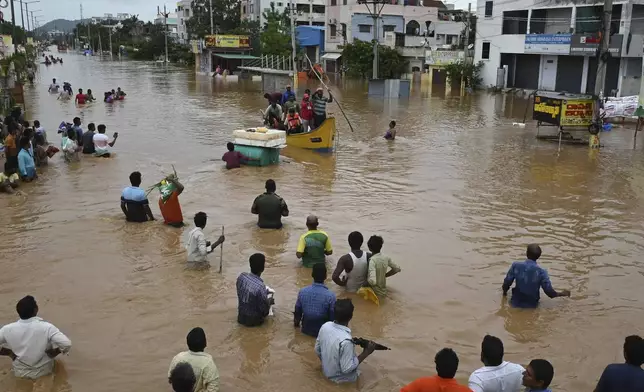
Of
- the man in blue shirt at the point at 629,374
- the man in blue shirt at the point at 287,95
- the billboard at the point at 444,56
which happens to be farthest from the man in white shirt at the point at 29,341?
the billboard at the point at 444,56

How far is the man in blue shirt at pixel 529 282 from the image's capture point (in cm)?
800

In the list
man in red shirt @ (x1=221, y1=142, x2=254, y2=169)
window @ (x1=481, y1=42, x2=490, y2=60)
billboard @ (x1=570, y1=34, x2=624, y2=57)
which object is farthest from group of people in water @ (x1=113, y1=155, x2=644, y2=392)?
window @ (x1=481, y1=42, x2=490, y2=60)

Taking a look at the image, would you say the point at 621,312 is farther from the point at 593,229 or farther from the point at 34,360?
the point at 34,360

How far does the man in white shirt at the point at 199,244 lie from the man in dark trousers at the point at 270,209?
205cm

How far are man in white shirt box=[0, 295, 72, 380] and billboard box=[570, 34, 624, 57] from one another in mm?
36721

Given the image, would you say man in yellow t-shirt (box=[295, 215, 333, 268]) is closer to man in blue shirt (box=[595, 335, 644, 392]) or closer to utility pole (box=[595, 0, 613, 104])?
man in blue shirt (box=[595, 335, 644, 392])

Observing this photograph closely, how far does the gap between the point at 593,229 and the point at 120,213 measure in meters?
9.26

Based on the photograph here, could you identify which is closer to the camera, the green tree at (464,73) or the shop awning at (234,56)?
the green tree at (464,73)

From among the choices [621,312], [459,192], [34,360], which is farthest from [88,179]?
[621,312]

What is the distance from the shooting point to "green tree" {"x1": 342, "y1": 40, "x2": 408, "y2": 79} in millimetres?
57188

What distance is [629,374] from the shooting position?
16.4ft

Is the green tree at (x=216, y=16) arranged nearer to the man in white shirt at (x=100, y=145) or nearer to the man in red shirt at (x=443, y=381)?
the man in white shirt at (x=100, y=145)

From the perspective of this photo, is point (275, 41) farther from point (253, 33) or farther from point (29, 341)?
point (29, 341)

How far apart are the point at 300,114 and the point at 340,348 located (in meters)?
15.3
